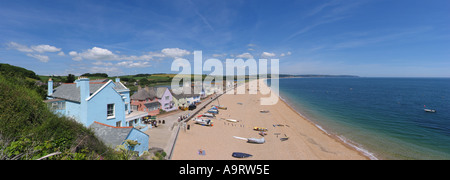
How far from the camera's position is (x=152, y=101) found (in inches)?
1229

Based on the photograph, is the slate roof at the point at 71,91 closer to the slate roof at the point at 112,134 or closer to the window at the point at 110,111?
the window at the point at 110,111

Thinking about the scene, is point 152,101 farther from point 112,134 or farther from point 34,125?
point 34,125

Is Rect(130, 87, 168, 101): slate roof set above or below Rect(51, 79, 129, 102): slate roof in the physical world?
below

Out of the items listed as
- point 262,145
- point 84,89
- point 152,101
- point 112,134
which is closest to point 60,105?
point 84,89

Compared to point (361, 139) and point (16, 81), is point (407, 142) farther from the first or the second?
point (16, 81)

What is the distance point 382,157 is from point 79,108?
30.7m

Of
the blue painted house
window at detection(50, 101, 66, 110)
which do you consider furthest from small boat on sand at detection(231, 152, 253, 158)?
window at detection(50, 101, 66, 110)

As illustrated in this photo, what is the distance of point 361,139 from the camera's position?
80.2 feet

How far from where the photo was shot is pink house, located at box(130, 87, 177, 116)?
97.1 feet

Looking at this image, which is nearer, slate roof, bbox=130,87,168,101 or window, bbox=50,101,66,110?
window, bbox=50,101,66,110

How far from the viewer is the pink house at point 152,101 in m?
29.6

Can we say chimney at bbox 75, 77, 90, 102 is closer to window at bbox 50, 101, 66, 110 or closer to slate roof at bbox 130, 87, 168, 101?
window at bbox 50, 101, 66, 110

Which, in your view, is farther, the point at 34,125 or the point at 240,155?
the point at 240,155
